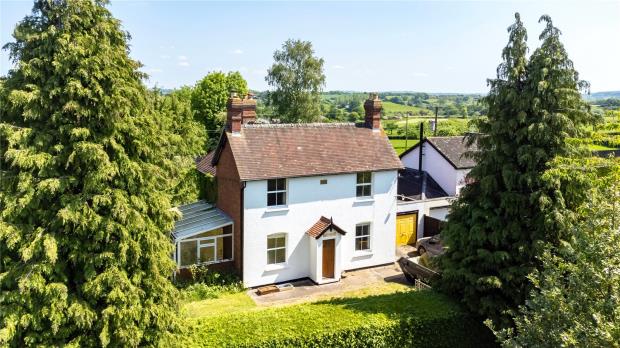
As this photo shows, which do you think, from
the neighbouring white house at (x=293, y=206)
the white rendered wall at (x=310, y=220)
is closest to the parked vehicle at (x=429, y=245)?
the white rendered wall at (x=310, y=220)

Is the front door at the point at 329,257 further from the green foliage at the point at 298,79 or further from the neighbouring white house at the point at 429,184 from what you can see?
the green foliage at the point at 298,79

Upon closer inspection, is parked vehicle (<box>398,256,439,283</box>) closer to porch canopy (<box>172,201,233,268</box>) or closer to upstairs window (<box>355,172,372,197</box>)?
upstairs window (<box>355,172,372,197</box>)

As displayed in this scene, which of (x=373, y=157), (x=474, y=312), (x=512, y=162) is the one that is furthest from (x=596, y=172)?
(x=373, y=157)

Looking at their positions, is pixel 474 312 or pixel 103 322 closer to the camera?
pixel 103 322

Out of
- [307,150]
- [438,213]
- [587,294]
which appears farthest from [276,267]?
[587,294]

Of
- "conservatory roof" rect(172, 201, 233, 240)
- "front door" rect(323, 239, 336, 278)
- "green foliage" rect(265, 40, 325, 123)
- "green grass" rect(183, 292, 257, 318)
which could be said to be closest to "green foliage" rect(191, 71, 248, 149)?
"green foliage" rect(265, 40, 325, 123)

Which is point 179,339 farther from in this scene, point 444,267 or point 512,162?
point 512,162
